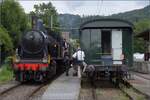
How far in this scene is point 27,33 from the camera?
24.8 m

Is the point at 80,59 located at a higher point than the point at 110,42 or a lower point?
lower

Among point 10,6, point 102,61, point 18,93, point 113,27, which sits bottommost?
point 18,93

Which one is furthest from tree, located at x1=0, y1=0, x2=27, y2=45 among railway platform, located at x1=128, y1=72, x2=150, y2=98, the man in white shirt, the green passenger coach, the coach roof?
the green passenger coach

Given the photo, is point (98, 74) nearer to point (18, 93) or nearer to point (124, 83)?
point (124, 83)

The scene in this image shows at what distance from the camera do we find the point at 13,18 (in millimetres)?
60375

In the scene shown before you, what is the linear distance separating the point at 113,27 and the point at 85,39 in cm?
144

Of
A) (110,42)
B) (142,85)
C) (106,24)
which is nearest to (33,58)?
(110,42)

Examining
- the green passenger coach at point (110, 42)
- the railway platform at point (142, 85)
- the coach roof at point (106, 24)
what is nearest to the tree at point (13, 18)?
the railway platform at point (142, 85)

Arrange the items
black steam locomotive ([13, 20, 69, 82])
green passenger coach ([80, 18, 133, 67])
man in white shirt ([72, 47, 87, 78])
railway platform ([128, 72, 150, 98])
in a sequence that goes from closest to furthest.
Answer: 1. railway platform ([128, 72, 150, 98])
2. green passenger coach ([80, 18, 133, 67])
3. man in white shirt ([72, 47, 87, 78])
4. black steam locomotive ([13, 20, 69, 82])

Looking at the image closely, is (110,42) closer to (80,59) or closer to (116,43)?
(116,43)

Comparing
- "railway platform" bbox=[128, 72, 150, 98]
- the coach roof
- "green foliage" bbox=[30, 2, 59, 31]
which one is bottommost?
"railway platform" bbox=[128, 72, 150, 98]

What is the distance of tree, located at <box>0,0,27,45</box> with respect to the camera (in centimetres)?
5875

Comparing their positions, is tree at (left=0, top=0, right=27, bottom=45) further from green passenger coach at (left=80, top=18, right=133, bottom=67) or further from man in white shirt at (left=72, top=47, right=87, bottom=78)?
green passenger coach at (left=80, top=18, right=133, bottom=67)

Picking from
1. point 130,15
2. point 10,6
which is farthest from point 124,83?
point 130,15
